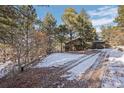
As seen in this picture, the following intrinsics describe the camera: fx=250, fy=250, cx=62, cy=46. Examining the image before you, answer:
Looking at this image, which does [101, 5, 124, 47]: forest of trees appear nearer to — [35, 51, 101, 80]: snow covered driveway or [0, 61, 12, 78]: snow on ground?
A: [35, 51, 101, 80]: snow covered driveway

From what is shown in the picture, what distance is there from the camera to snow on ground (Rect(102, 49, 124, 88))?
4.23 meters

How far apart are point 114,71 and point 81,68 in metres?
0.65

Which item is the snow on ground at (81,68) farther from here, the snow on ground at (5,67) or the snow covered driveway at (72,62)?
the snow on ground at (5,67)

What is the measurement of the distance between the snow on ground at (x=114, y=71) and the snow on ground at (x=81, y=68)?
365 mm

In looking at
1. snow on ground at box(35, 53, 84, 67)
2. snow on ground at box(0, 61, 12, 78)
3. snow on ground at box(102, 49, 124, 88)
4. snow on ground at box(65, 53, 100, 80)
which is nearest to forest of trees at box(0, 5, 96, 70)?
snow on ground at box(35, 53, 84, 67)

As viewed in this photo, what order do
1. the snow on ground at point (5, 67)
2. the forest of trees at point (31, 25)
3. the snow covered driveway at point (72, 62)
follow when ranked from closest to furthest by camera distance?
the forest of trees at point (31, 25) < the snow covered driveway at point (72, 62) < the snow on ground at point (5, 67)

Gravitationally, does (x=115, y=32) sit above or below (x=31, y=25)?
below

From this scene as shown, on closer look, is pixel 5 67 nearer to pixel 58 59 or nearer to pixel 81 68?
pixel 58 59

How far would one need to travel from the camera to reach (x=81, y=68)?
4961 mm

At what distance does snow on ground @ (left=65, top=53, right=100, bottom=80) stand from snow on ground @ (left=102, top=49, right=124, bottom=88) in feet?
1.20

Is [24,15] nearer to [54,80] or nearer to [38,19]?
[38,19]

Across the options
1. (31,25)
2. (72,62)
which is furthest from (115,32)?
(31,25)

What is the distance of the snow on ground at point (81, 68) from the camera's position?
4656 millimetres

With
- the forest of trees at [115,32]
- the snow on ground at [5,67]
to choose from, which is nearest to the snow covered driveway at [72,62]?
the forest of trees at [115,32]
